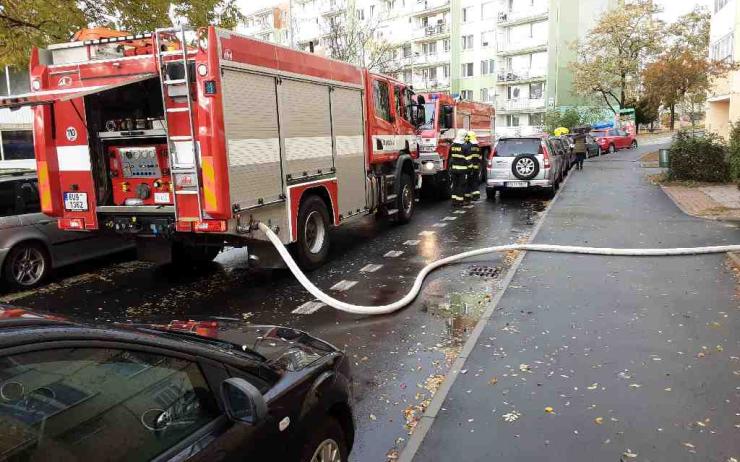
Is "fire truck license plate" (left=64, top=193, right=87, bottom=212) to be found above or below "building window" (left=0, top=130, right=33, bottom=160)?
below

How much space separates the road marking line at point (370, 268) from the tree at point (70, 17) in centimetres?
694

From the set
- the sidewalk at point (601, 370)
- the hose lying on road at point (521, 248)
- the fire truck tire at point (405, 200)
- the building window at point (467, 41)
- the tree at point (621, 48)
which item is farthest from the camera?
the building window at point (467, 41)

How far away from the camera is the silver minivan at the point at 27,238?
7730 mm

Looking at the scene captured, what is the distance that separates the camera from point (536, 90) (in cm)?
5544

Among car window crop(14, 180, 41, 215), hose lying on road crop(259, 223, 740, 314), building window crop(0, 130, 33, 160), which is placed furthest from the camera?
building window crop(0, 130, 33, 160)

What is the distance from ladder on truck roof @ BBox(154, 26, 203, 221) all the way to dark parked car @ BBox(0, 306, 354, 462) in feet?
14.0

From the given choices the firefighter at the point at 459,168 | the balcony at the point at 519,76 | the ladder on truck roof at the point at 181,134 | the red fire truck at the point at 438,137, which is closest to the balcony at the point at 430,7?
the balcony at the point at 519,76

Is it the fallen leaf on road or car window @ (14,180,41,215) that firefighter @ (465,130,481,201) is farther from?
the fallen leaf on road

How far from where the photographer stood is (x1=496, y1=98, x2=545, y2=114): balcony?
55156mm

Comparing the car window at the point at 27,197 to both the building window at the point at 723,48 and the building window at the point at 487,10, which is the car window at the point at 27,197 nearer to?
the building window at the point at 723,48

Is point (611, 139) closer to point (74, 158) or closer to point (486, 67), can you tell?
point (486, 67)

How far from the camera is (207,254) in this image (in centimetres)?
959

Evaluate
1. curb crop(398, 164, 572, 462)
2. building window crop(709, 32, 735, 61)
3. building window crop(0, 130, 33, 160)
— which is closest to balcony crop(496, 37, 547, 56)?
building window crop(709, 32, 735, 61)

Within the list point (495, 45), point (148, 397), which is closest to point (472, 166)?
point (148, 397)
